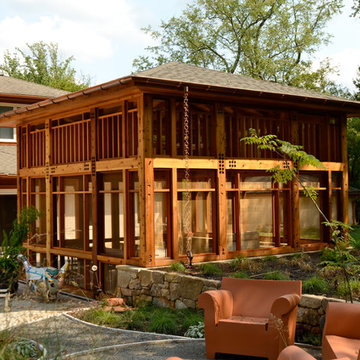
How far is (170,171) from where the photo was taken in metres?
11.4

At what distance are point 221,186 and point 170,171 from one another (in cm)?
135

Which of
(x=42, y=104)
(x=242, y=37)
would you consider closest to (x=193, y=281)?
(x=42, y=104)

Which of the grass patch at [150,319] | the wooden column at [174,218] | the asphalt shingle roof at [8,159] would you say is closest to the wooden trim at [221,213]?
the wooden column at [174,218]

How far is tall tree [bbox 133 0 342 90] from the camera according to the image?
31266 mm

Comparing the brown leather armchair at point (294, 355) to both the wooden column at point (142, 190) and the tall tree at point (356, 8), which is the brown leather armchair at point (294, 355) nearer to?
the wooden column at point (142, 190)

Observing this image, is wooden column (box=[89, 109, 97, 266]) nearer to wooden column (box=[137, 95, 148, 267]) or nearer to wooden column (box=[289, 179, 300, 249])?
wooden column (box=[137, 95, 148, 267])

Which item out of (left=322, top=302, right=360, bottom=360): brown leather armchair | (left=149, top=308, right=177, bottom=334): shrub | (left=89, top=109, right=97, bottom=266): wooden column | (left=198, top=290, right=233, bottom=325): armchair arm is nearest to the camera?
(left=322, top=302, right=360, bottom=360): brown leather armchair

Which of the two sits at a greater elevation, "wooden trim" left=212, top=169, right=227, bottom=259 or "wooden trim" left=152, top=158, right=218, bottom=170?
"wooden trim" left=152, top=158, right=218, bottom=170

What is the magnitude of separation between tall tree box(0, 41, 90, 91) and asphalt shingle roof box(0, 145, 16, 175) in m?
21.8

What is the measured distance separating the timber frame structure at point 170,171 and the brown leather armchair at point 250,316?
12.0ft

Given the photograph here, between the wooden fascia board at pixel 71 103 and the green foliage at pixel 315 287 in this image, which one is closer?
the green foliage at pixel 315 287

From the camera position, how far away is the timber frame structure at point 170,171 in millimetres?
11312

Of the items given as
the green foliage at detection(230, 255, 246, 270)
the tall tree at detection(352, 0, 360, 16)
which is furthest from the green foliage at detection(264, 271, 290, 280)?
the tall tree at detection(352, 0, 360, 16)

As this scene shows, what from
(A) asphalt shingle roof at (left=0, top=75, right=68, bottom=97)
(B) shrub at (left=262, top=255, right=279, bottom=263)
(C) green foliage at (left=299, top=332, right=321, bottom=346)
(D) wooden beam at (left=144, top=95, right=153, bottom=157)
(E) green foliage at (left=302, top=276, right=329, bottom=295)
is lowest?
(C) green foliage at (left=299, top=332, right=321, bottom=346)
